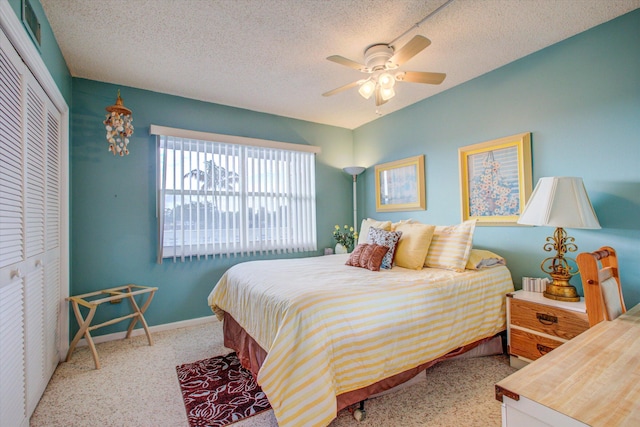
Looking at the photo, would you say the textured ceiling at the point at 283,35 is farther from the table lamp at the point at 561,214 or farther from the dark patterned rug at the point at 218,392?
the dark patterned rug at the point at 218,392

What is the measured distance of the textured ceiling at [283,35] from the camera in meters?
1.94

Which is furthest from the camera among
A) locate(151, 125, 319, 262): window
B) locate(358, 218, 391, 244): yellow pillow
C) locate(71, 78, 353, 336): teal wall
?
locate(151, 125, 319, 262): window

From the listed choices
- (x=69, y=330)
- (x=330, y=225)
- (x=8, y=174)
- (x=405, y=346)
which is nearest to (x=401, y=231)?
(x=405, y=346)

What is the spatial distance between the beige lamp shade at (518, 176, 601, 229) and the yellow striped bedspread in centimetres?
63

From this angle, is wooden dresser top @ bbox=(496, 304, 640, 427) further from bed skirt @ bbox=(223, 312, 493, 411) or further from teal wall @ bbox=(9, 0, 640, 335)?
teal wall @ bbox=(9, 0, 640, 335)

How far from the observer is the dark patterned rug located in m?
1.77

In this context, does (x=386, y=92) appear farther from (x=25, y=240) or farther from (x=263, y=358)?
(x=25, y=240)

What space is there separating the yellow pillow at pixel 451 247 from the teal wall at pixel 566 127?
19.4 inches

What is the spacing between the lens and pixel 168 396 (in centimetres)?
196

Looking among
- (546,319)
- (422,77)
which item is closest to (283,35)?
(422,77)

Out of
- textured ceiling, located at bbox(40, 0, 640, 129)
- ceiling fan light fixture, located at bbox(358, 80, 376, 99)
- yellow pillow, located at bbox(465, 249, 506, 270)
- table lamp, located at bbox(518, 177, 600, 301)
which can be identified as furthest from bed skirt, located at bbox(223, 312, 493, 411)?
textured ceiling, located at bbox(40, 0, 640, 129)

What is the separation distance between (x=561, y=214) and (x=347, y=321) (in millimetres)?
1713

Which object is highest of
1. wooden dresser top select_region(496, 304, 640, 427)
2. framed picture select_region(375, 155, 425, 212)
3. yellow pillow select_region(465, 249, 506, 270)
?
framed picture select_region(375, 155, 425, 212)

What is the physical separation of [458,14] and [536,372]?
87.5 inches
